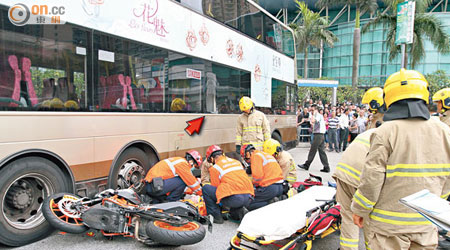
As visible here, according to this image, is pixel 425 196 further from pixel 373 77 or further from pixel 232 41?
pixel 373 77

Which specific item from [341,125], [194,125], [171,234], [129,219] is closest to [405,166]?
[171,234]

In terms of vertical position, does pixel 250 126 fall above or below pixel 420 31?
below

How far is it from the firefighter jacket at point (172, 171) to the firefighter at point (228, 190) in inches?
12.5

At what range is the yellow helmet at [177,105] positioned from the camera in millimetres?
5980

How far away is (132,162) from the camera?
5.22m

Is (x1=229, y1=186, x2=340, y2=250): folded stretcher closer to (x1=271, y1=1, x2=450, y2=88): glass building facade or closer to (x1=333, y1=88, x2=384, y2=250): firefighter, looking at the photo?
(x1=333, y1=88, x2=384, y2=250): firefighter

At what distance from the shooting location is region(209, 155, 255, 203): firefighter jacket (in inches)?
179

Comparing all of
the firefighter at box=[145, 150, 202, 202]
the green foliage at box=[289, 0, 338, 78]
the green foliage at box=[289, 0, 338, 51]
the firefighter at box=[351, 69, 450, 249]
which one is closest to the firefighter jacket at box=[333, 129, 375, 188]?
the firefighter at box=[351, 69, 450, 249]

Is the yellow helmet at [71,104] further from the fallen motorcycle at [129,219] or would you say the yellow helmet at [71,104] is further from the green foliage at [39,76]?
the fallen motorcycle at [129,219]

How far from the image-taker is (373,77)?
40344mm

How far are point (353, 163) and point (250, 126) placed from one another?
13.2ft

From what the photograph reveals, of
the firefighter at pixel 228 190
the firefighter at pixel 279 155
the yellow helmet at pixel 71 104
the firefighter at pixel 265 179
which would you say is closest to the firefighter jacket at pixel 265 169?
the firefighter at pixel 265 179

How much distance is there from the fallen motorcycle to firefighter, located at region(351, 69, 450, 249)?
7.08ft

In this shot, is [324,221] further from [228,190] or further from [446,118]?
[446,118]
